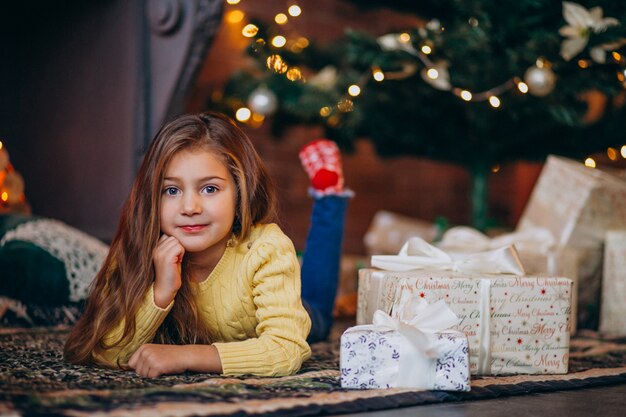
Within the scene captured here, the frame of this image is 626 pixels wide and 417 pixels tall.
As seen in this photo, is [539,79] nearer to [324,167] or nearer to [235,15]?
[324,167]

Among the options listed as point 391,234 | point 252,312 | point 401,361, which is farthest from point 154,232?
point 391,234

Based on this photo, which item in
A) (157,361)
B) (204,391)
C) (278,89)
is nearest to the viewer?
(204,391)

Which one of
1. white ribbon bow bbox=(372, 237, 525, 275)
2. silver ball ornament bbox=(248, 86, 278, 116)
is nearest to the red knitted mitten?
white ribbon bow bbox=(372, 237, 525, 275)

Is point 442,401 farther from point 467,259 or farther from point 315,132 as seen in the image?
point 315,132

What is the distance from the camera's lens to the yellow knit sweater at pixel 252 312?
108 centimetres

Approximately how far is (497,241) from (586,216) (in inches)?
9.1

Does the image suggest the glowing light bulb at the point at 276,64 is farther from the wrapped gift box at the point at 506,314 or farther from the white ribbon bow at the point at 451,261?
the wrapped gift box at the point at 506,314

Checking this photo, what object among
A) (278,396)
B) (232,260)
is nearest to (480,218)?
(232,260)

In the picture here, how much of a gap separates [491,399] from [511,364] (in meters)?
0.18

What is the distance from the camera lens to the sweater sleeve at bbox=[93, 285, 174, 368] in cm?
110

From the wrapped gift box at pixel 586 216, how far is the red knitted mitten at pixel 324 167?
0.60 m

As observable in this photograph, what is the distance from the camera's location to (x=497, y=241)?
1.73 m

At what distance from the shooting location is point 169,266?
109 cm

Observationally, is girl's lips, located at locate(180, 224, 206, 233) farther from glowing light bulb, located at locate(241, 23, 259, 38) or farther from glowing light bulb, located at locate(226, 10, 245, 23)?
glowing light bulb, located at locate(226, 10, 245, 23)
